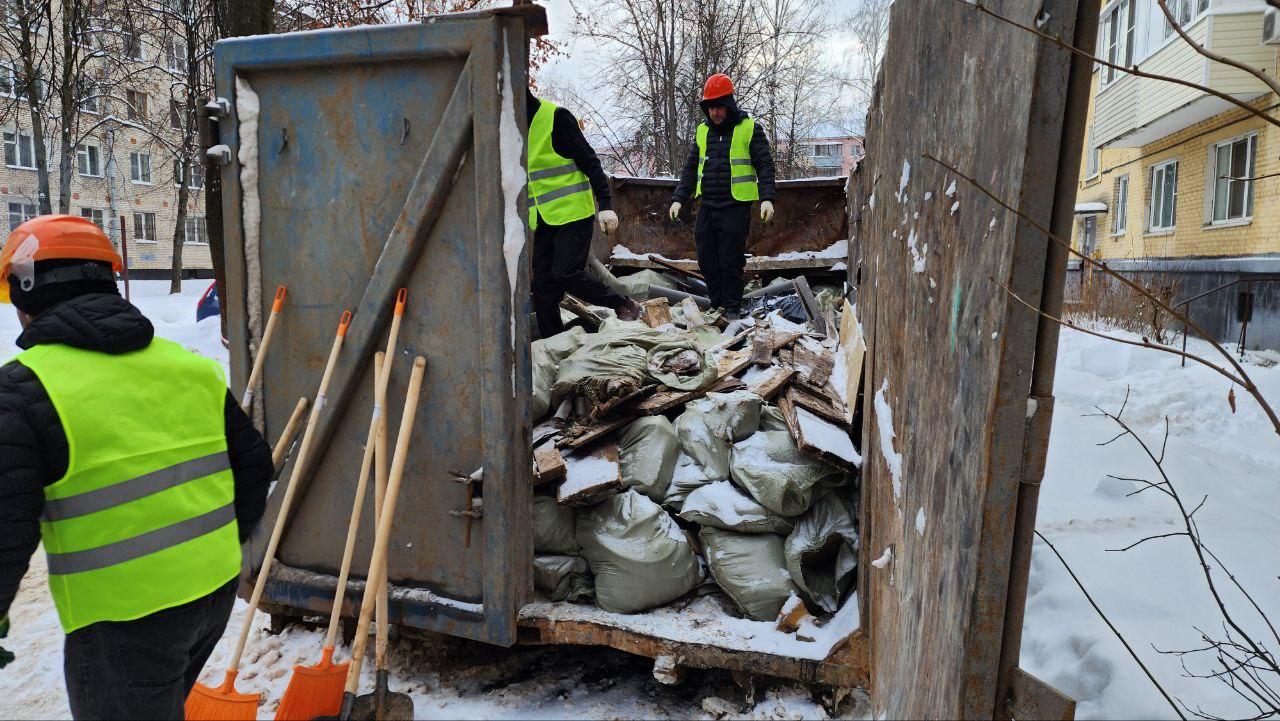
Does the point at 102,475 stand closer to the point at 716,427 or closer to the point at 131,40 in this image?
the point at 716,427

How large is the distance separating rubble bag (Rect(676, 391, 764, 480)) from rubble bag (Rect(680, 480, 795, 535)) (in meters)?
0.13

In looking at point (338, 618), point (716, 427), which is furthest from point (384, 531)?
point (716, 427)

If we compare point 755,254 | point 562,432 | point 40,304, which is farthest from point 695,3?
point 40,304

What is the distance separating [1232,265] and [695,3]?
12.2 metres

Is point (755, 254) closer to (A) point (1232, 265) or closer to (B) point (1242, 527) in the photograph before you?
(B) point (1242, 527)

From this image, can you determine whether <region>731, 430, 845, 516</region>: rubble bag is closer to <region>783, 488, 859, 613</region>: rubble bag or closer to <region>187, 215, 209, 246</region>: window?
<region>783, 488, 859, 613</region>: rubble bag

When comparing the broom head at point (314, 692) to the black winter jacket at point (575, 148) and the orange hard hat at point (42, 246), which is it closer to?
the orange hard hat at point (42, 246)

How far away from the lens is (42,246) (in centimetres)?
189

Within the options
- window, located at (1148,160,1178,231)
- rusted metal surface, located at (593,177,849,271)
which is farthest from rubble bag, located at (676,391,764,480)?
window, located at (1148,160,1178,231)

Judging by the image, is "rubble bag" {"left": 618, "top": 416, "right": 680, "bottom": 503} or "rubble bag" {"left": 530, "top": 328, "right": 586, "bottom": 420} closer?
"rubble bag" {"left": 618, "top": 416, "right": 680, "bottom": 503}

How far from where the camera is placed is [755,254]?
24.9 feet

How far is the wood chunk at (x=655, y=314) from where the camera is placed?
5100mm

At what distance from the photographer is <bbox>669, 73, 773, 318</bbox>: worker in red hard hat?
583 cm

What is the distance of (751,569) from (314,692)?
1.65 m
